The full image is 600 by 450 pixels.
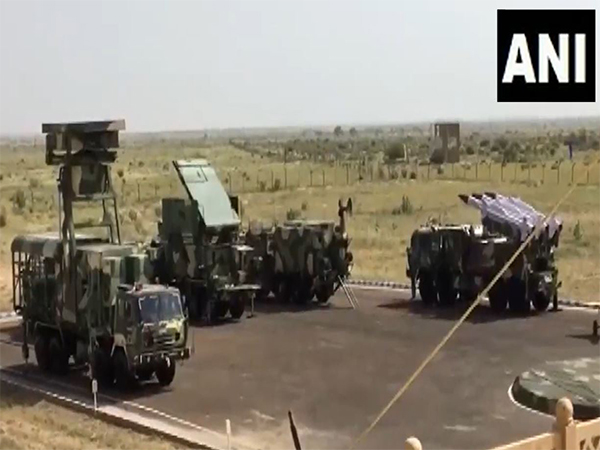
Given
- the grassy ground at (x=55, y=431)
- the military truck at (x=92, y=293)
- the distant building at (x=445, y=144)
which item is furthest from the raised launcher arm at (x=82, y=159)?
the distant building at (x=445, y=144)

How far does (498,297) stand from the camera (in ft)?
84.2

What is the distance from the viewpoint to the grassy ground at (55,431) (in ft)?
50.1

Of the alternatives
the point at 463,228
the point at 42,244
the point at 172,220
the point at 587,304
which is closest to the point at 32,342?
the point at 42,244

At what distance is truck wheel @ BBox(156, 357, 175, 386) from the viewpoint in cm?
1825

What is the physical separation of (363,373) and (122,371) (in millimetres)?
4046

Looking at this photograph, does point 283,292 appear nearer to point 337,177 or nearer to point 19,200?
point 19,200

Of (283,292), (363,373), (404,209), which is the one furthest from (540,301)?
(404,209)

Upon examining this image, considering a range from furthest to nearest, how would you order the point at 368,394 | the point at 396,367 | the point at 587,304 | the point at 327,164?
1. the point at 327,164
2. the point at 587,304
3. the point at 396,367
4. the point at 368,394

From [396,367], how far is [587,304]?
7880 millimetres

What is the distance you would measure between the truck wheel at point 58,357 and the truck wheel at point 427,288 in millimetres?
10179

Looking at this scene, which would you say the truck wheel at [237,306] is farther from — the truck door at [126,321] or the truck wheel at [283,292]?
the truck door at [126,321]

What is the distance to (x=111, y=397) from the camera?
1788 cm

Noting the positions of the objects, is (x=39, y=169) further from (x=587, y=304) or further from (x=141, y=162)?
(x=587, y=304)

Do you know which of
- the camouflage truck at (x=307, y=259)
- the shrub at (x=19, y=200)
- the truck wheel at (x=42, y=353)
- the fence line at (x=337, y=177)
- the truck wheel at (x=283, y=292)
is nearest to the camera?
the truck wheel at (x=42, y=353)
